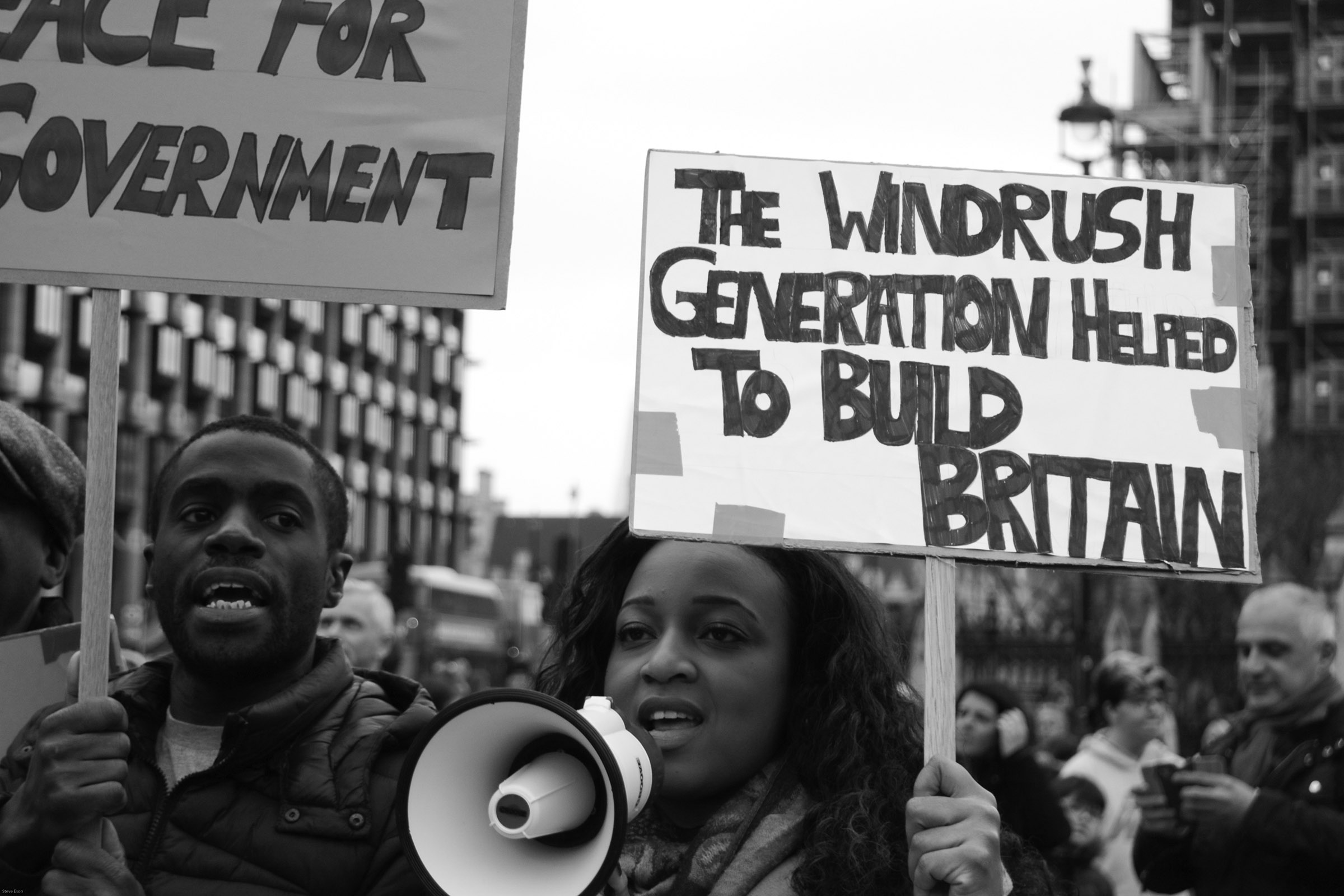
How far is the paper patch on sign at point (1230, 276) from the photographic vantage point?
292 cm

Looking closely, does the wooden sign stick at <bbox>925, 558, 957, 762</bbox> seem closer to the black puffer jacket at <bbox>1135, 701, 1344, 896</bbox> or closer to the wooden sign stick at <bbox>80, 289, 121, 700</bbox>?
the wooden sign stick at <bbox>80, 289, 121, 700</bbox>

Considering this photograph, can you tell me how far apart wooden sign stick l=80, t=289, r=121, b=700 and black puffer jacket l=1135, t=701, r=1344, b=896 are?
10.5 ft

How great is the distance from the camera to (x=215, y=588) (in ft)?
9.45

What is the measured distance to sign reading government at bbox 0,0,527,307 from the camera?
2.88 meters

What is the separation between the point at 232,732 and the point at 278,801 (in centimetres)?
14

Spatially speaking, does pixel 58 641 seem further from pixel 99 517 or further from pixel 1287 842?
pixel 1287 842

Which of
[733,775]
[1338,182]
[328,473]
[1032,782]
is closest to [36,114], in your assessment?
[328,473]

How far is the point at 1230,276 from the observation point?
2.94 meters

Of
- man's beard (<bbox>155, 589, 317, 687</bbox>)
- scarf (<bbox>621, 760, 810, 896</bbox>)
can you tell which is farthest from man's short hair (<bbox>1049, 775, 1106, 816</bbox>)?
man's beard (<bbox>155, 589, 317, 687</bbox>)

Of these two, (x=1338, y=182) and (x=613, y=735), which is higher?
(x=1338, y=182)

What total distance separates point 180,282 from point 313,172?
0.93 feet

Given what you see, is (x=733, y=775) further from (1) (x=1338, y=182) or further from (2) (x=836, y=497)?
(1) (x=1338, y=182)

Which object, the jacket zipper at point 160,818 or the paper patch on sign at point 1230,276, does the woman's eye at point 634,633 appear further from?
the paper patch on sign at point 1230,276

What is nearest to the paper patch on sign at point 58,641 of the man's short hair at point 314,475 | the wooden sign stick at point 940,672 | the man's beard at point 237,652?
the man's short hair at point 314,475
